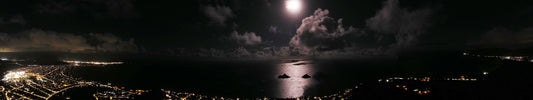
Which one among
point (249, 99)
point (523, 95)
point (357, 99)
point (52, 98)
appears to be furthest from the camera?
point (249, 99)

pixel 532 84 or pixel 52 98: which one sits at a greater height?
pixel 532 84

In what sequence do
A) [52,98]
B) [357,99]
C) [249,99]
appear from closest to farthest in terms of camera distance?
[357,99] < [52,98] < [249,99]

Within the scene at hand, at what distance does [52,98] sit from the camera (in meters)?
95.8

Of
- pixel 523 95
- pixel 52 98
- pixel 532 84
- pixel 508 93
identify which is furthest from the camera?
pixel 52 98

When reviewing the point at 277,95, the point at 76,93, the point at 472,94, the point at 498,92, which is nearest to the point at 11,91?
the point at 76,93

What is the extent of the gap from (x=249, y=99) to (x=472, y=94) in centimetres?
7779

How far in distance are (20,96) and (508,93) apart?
587ft

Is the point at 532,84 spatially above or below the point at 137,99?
above

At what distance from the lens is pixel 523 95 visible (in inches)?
2643

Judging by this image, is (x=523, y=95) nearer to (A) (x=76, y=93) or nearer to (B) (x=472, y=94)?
(B) (x=472, y=94)

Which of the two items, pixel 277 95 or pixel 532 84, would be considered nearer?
pixel 532 84

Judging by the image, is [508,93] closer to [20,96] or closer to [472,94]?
[472,94]

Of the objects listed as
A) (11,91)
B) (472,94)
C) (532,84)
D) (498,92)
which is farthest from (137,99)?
(532,84)

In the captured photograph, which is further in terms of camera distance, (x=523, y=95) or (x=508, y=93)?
(x=508, y=93)
